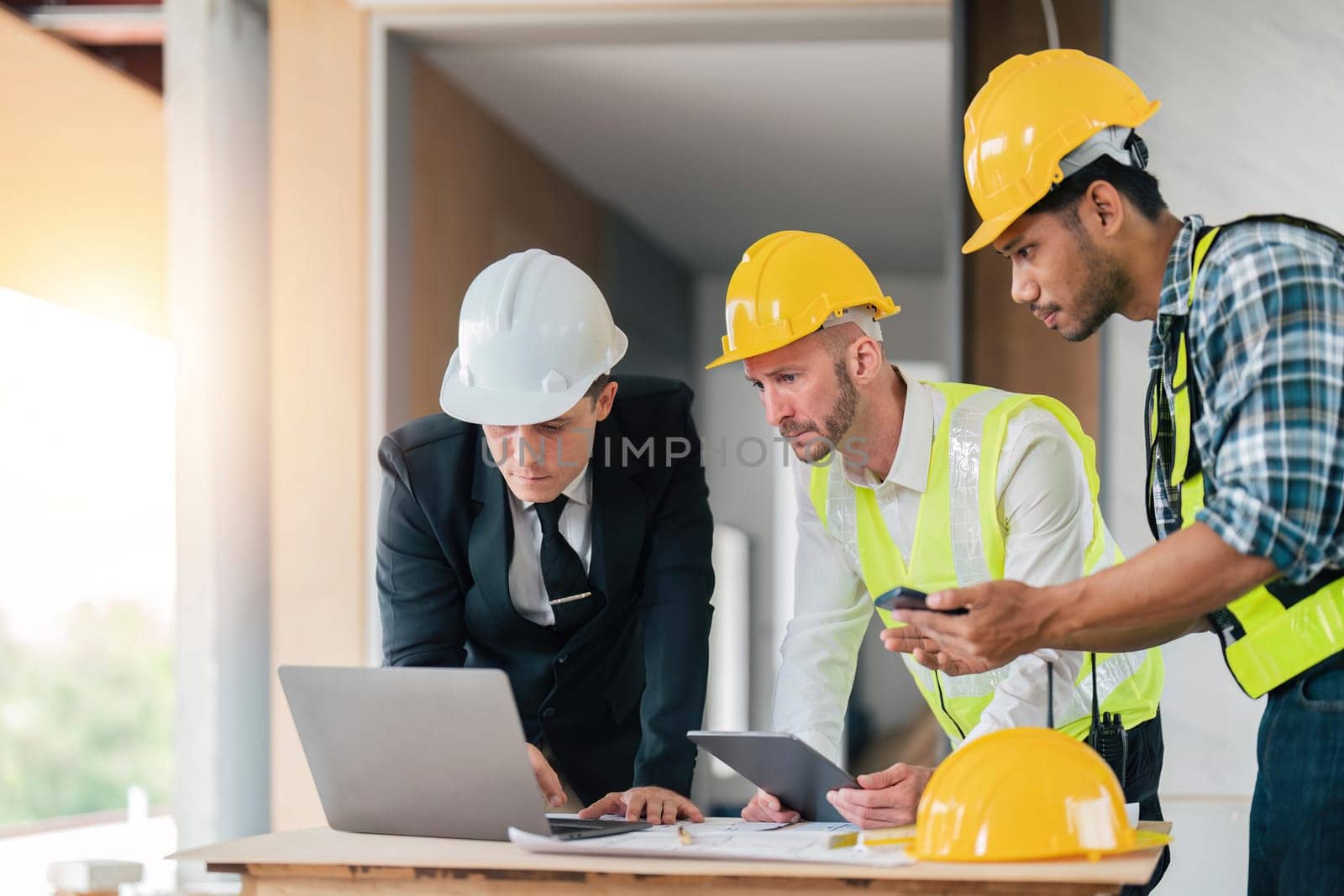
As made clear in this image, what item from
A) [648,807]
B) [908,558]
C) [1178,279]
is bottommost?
[648,807]

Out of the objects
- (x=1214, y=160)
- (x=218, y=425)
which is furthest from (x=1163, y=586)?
(x=218, y=425)

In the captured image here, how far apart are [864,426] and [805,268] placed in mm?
274

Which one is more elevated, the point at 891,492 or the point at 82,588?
the point at 891,492

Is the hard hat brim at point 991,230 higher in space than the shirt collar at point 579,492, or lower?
higher

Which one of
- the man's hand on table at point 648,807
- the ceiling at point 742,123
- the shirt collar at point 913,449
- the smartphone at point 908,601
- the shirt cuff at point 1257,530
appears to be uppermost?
the ceiling at point 742,123

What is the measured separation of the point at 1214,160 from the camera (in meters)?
3.64

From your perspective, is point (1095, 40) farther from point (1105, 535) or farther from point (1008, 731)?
point (1008, 731)

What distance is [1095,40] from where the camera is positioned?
374 cm

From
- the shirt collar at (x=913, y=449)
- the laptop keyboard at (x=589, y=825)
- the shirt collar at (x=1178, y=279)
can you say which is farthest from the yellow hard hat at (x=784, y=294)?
the laptop keyboard at (x=589, y=825)

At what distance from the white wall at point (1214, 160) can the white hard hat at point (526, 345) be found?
198 centimetres

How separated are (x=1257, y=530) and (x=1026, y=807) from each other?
1.21ft

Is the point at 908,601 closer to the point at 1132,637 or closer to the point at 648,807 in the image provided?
the point at 1132,637

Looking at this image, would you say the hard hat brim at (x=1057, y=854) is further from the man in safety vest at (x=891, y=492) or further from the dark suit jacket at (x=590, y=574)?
the dark suit jacket at (x=590, y=574)

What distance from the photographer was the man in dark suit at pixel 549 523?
2.17 meters
